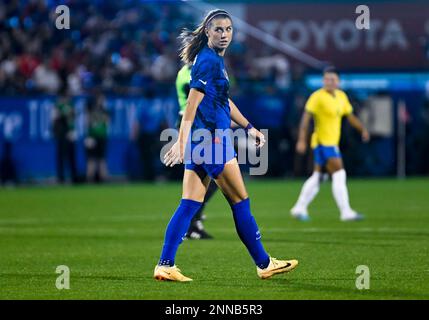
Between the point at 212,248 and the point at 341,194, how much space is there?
469 cm

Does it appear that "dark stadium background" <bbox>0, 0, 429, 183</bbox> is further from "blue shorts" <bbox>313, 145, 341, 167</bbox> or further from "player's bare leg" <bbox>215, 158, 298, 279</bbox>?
"player's bare leg" <bbox>215, 158, 298, 279</bbox>

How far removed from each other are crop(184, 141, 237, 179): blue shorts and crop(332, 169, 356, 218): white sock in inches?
307

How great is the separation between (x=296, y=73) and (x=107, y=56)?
5373 millimetres

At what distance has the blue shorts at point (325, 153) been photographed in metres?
18.3

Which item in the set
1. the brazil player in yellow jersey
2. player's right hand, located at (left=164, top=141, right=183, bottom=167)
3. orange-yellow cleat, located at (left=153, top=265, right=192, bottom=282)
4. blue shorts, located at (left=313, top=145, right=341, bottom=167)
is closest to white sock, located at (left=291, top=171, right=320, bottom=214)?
the brazil player in yellow jersey

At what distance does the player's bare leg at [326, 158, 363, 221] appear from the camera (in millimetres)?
17703

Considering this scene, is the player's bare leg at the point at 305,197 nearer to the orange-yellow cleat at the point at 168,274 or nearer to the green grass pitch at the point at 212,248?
the green grass pitch at the point at 212,248

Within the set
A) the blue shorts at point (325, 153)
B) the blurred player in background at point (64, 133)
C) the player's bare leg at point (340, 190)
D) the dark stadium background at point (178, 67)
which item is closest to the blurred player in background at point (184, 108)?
the player's bare leg at point (340, 190)

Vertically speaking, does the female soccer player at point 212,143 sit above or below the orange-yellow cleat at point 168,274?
above

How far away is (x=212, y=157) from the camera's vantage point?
33.2 feet

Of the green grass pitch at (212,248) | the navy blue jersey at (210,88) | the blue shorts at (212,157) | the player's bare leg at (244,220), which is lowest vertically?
the green grass pitch at (212,248)

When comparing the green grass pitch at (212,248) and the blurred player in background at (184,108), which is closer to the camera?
the green grass pitch at (212,248)

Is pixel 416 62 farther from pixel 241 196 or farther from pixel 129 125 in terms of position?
pixel 241 196

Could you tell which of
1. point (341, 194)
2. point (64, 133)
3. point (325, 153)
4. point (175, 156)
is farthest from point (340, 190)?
point (64, 133)
